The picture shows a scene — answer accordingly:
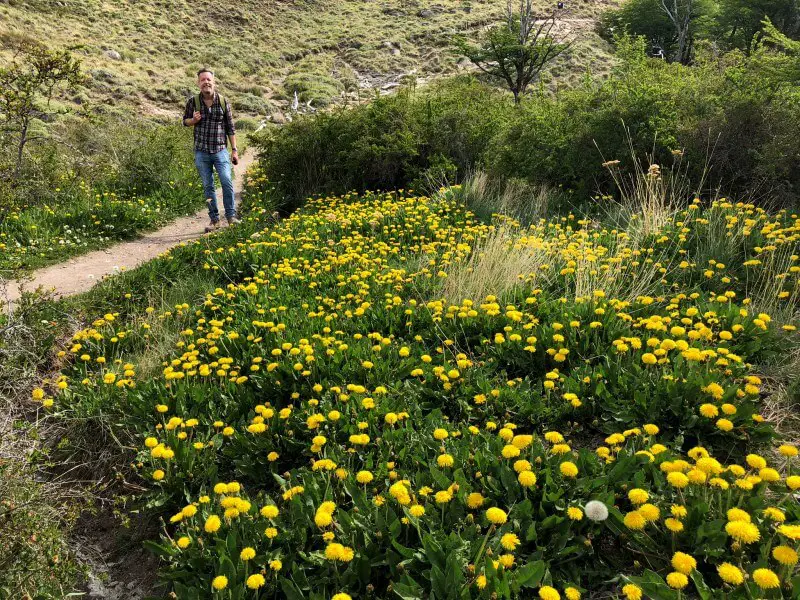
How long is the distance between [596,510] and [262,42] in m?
37.6

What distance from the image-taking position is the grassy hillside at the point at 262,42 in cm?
2481

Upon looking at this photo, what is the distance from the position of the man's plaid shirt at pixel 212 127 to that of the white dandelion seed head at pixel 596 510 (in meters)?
7.70

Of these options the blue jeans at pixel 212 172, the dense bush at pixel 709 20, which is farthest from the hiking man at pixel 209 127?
the dense bush at pixel 709 20

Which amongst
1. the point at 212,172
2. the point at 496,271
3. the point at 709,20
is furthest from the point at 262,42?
the point at 496,271

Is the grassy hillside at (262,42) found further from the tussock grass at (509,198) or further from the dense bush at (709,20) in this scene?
the tussock grass at (509,198)

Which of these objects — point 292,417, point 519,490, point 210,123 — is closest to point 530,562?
point 519,490

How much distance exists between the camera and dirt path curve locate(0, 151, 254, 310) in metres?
6.57

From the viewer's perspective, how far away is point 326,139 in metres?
10.7

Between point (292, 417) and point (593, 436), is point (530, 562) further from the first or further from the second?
point (292, 417)

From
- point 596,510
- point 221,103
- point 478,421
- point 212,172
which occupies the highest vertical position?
point 221,103

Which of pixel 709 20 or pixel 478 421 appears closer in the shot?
pixel 478 421

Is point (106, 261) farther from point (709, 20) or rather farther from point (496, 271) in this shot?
point (709, 20)

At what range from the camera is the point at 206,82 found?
26.0 feet

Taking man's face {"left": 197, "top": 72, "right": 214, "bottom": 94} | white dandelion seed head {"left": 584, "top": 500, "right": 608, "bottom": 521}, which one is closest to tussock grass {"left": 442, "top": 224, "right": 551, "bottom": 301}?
white dandelion seed head {"left": 584, "top": 500, "right": 608, "bottom": 521}
